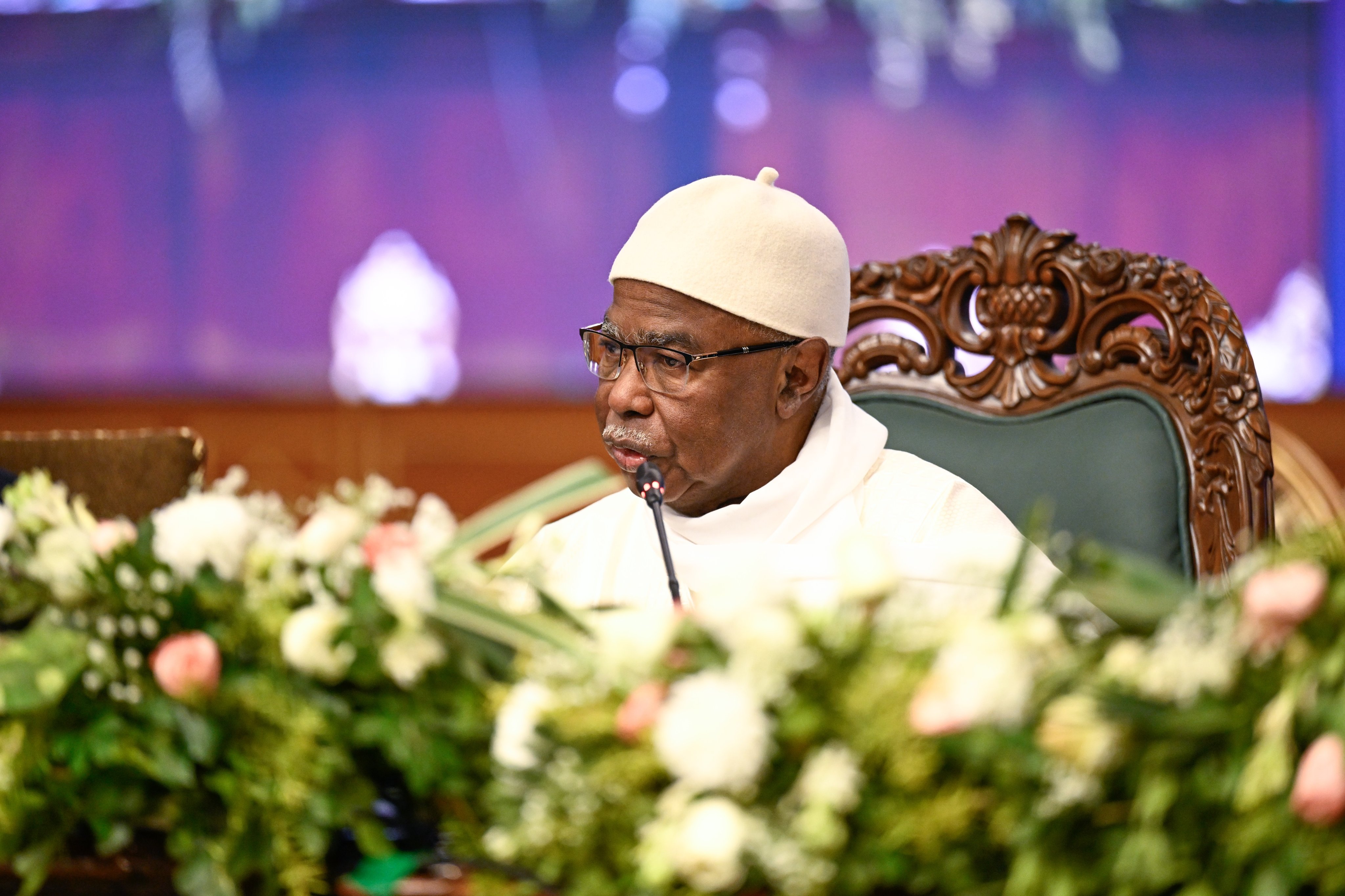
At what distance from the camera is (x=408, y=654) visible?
78cm

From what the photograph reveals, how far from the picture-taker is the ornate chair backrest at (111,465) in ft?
7.10

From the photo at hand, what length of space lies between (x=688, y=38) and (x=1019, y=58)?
46.0 inches

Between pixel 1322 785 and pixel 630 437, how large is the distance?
1.40 m

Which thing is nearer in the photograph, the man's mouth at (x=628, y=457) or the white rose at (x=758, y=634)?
the white rose at (x=758, y=634)

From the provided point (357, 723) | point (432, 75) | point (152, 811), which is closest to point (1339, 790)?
point (357, 723)

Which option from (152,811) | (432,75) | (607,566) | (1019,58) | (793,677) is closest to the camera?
(793,677)

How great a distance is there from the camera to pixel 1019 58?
4.87 metres

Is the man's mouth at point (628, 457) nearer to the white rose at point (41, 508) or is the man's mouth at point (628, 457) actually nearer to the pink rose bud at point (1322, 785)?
the white rose at point (41, 508)

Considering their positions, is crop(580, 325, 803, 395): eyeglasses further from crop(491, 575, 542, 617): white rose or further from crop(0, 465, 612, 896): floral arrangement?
crop(0, 465, 612, 896): floral arrangement

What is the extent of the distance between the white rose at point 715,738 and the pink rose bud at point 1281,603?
0.23m

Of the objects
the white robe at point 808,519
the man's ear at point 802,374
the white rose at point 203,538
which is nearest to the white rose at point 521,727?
the white rose at point 203,538

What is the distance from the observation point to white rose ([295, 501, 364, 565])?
823mm

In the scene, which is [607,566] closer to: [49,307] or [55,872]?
[55,872]

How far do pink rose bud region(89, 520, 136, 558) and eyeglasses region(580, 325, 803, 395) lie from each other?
1.09m
